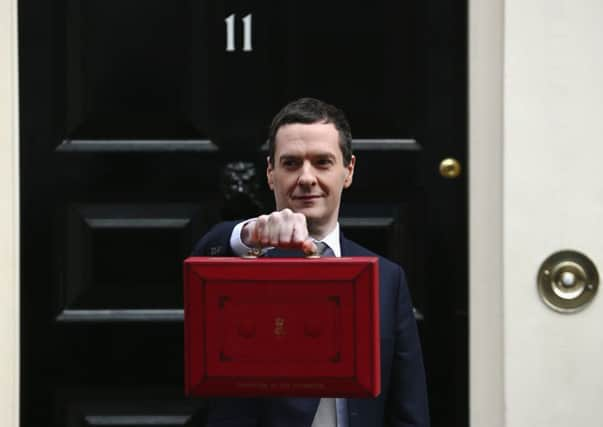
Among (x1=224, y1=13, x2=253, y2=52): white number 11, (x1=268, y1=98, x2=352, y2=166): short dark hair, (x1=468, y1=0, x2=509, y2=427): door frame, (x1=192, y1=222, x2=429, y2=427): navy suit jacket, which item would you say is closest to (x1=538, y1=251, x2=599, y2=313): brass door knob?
(x1=468, y1=0, x2=509, y2=427): door frame

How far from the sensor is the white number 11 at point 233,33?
321 centimetres

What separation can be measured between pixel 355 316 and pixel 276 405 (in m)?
0.21

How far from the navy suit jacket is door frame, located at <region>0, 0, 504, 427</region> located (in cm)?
100

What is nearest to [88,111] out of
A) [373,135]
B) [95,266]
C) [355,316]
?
[95,266]

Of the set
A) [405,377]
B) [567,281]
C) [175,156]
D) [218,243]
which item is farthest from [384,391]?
[175,156]

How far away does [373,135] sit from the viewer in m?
3.21

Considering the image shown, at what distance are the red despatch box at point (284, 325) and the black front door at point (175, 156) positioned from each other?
127 cm

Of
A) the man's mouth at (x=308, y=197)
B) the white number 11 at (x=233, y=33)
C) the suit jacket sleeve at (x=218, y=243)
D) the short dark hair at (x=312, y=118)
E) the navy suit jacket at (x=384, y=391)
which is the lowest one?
the navy suit jacket at (x=384, y=391)

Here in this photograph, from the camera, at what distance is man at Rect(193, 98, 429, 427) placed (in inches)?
79.4

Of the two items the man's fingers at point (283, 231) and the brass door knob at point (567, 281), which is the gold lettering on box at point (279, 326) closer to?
the man's fingers at point (283, 231)

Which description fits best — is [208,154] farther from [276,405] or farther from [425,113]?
[276,405]
